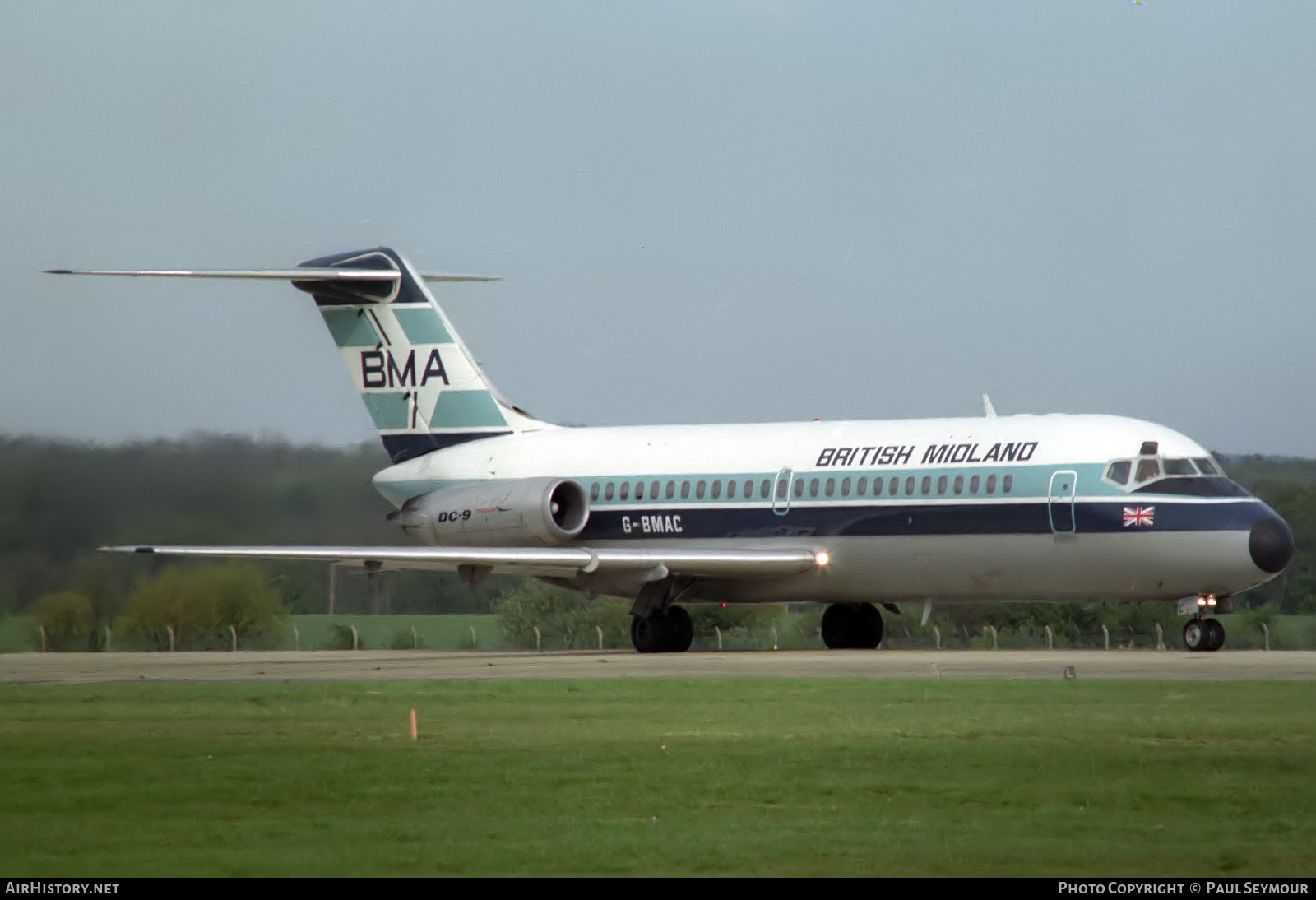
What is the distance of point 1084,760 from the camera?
13156 mm

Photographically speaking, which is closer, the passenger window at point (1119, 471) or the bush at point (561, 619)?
the passenger window at point (1119, 471)

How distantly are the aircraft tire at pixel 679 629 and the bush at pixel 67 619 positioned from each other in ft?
31.6

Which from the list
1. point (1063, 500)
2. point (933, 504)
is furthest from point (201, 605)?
point (1063, 500)

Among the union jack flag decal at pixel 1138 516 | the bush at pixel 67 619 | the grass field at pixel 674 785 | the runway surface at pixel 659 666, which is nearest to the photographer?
the grass field at pixel 674 785

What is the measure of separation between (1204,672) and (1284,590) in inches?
811

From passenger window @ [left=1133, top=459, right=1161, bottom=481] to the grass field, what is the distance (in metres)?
9.09

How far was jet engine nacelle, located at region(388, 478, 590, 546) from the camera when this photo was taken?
32.8 meters

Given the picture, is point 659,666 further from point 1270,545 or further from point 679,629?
point 1270,545

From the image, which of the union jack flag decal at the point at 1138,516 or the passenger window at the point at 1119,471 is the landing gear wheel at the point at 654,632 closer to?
the passenger window at the point at 1119,471

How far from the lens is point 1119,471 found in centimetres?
2808

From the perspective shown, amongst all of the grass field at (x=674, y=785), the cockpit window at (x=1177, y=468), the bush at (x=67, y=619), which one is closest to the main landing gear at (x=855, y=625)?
the cockpit window at (x=1177, y=468)

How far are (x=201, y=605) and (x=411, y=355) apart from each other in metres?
5.73

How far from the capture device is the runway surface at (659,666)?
22.6 meters

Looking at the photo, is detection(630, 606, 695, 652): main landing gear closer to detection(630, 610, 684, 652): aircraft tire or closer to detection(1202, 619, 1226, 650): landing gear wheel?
detection(630, 610, 684, 652): aircraft tire
